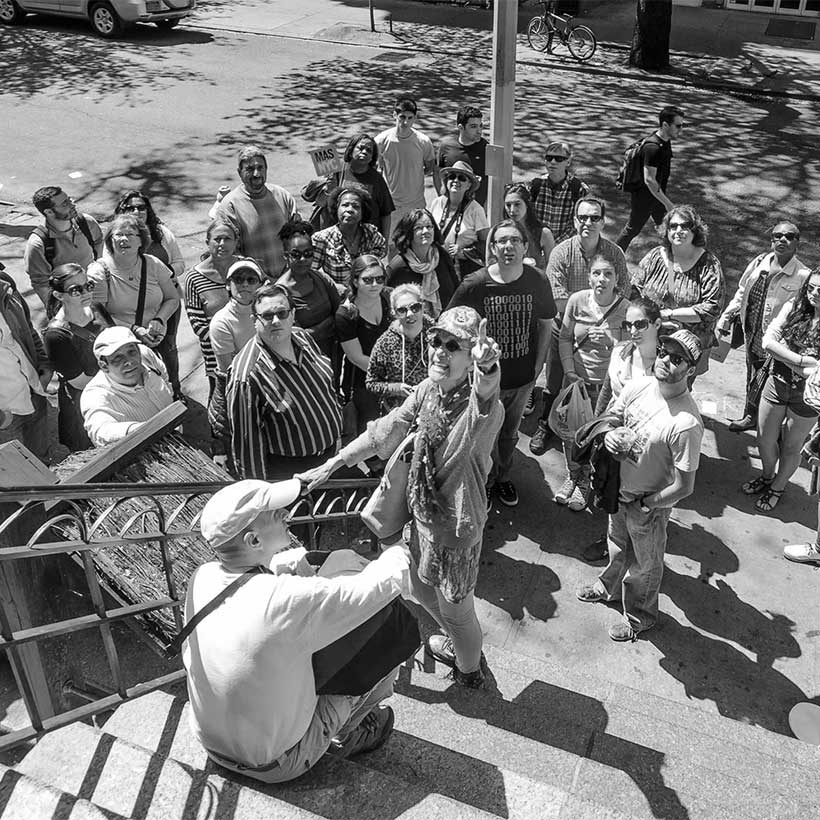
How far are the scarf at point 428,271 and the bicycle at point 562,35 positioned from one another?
1256 centimetres

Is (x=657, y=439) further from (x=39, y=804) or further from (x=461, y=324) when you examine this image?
(x=39, y=804)

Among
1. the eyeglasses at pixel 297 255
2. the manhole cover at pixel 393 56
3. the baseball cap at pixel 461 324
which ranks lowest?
the eyeglasses at pixel 297 255

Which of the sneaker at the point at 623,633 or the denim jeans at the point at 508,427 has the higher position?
the denim jeans at the point at 508,427

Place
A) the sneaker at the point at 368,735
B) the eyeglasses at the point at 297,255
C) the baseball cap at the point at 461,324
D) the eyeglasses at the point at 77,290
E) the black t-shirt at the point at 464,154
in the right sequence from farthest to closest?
the black t-shirt at the point at 464,154, the eyeglasses at the point at 297,255, the eyeglasses at the point at 77,290, the baseball cap at the point at 461,324, the sneaker at the point at 368,735

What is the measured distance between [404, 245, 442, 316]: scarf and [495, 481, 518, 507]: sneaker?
127cm

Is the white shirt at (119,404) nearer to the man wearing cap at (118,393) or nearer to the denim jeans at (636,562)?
the man wearing cap at (118,393)

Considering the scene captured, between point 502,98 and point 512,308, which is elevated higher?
point 502,98

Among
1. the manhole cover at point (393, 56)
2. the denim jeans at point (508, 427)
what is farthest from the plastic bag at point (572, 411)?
the manhole cover at point (393, 56)

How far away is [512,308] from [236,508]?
10.5 ft

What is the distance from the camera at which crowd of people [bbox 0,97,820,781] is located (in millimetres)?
2730

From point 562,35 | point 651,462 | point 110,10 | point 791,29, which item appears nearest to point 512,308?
point 651,462

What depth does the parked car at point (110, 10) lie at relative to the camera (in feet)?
57.1

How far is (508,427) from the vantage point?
5688mm

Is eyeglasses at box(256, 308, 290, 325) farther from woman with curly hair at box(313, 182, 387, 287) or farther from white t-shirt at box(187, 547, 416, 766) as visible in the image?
white t-shirt at box(187, 547, 416, 766)
